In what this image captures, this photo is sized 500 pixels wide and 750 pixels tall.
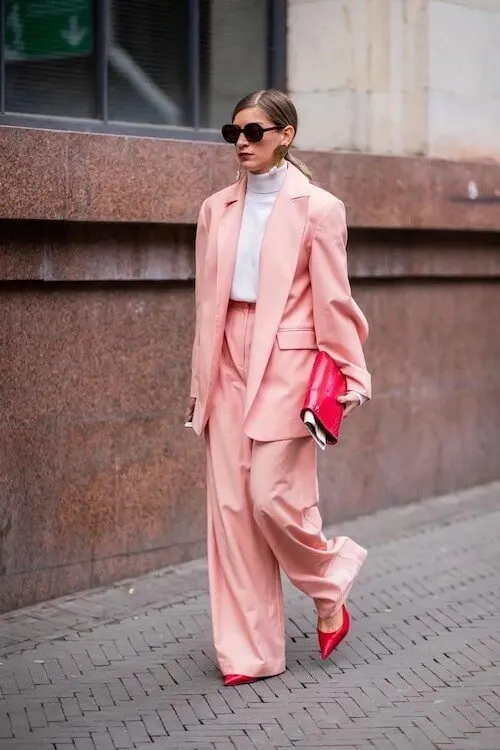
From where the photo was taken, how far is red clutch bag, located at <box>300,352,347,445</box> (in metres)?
5.30

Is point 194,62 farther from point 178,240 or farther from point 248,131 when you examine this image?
point 248,131

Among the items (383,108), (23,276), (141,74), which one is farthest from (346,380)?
(383,108)

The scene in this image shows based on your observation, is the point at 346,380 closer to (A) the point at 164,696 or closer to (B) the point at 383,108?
(A) the point at 164,696

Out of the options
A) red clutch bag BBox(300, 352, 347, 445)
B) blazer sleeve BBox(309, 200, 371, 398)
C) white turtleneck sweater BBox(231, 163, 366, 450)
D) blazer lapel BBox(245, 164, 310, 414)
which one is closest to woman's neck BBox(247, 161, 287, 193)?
white turtleneck sweater BBox(231, 163, 366, 450)

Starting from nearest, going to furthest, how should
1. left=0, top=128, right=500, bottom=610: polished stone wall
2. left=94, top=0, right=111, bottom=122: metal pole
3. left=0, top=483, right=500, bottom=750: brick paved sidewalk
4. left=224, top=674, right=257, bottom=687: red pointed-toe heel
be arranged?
left=0, top=483, right=500, bottom=750: brick paved sidewalk → left=224, top=674, right=257, bottom=687: red pointed-toe heel → left=0, top=128, right=500, bottom=610: polished stone wall → left=94, top=0, right=111, bottom=122: metal pole

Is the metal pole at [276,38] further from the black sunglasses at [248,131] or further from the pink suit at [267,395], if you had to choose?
the black sunglasses at [248,131]

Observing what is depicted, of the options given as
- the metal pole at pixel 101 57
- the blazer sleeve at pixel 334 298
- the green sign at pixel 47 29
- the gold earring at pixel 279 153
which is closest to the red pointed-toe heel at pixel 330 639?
the blazer sleeve at pixel 334 298

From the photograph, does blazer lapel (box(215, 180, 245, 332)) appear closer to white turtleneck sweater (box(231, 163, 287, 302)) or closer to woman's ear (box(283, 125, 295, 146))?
white turtleneck sweater (box(231, 163, 287, 302))

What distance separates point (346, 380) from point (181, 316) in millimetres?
2121

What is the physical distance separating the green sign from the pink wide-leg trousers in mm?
2328

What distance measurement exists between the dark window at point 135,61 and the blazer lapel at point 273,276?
2113 millimetres

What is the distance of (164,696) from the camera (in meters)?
5.42

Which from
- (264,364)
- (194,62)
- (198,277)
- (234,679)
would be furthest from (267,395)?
(194,62)

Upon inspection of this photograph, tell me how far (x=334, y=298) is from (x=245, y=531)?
908 millimetres
